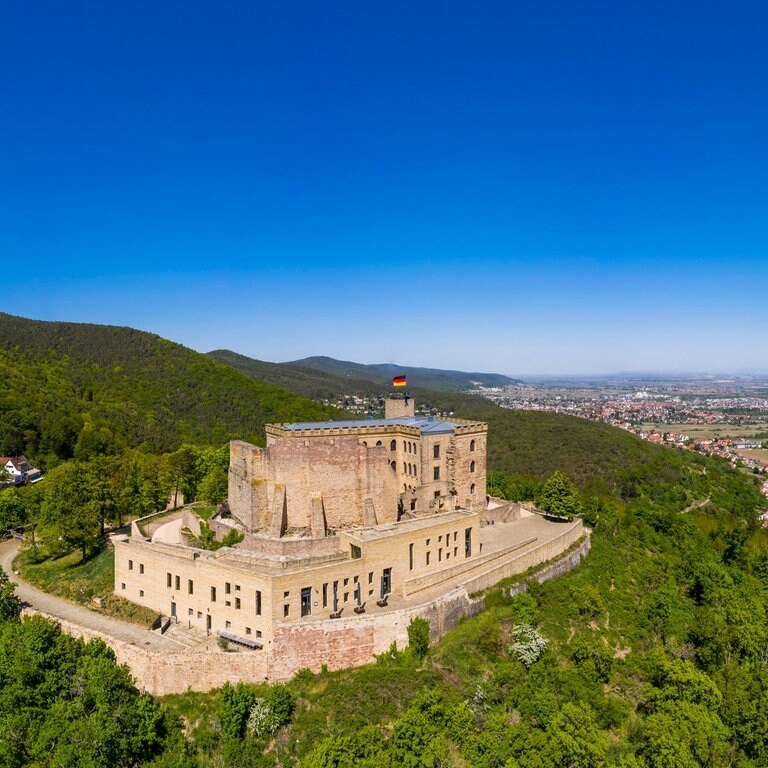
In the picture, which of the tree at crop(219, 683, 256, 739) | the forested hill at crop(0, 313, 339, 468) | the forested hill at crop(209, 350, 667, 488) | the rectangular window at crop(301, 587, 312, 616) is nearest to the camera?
the tree at crop(219, 683, 256, 739)

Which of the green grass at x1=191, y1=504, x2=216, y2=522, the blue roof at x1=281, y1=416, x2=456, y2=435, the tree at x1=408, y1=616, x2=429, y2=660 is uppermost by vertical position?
the blue roof at x1=281, y1=416, x2=456, y2=435

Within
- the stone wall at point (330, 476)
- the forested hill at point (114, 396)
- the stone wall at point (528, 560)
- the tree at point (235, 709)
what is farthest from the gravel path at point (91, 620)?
the forested hill at point (114, 396)

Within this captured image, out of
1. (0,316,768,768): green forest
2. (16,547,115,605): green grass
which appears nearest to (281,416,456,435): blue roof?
(0,316,768,768): green forest

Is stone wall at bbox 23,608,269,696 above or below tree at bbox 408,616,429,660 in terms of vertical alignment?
below

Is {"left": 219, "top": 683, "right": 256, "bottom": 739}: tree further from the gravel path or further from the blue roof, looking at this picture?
the blue roof

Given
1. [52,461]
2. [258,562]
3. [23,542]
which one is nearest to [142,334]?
[52,461]

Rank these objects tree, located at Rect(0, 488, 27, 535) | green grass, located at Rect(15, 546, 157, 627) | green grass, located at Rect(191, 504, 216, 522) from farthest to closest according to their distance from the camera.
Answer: tree, located at Rect(0, 488, 27, 535) → green grass, located at Rect(191, 504, 216, 522) → green grass, located at Rect(15, 546, 157, 627)

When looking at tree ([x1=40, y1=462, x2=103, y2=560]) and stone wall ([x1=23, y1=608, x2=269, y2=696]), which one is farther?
tree ([x1=40, y1=462, x2=103, y2=560])

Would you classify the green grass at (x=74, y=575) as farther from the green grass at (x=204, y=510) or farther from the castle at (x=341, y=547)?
the green grass at (x=204, y=510)

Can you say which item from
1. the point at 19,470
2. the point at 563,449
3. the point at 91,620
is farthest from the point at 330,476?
the point at 563,449
